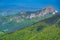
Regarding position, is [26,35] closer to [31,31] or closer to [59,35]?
[31,31]

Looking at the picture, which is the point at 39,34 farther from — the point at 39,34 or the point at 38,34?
the point at 38,34

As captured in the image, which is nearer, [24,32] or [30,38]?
[30,38]

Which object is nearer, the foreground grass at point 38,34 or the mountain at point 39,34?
the foreground grass at point 38,34

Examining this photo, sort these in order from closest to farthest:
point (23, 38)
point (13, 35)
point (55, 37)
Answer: point (55, 37) < point (23, 38) < point (13, 35)

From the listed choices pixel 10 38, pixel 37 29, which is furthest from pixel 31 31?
pixel 10 38

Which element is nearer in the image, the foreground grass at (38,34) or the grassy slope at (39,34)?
the foreground grass at (38,34)

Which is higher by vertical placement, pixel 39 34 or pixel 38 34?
pixel 38 34

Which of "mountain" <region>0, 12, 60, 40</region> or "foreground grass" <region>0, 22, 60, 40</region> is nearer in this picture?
"foreground grass" <region>0, 22, 60, 40</region>

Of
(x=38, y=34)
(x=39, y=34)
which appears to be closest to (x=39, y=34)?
(x=39, y=34)

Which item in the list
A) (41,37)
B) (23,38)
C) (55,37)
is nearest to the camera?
(55,37)

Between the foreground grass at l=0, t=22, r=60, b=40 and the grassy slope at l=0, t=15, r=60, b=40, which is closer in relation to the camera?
the foreground grass at l=0, t=22, r=60, b=40

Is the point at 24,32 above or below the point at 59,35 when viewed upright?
above
